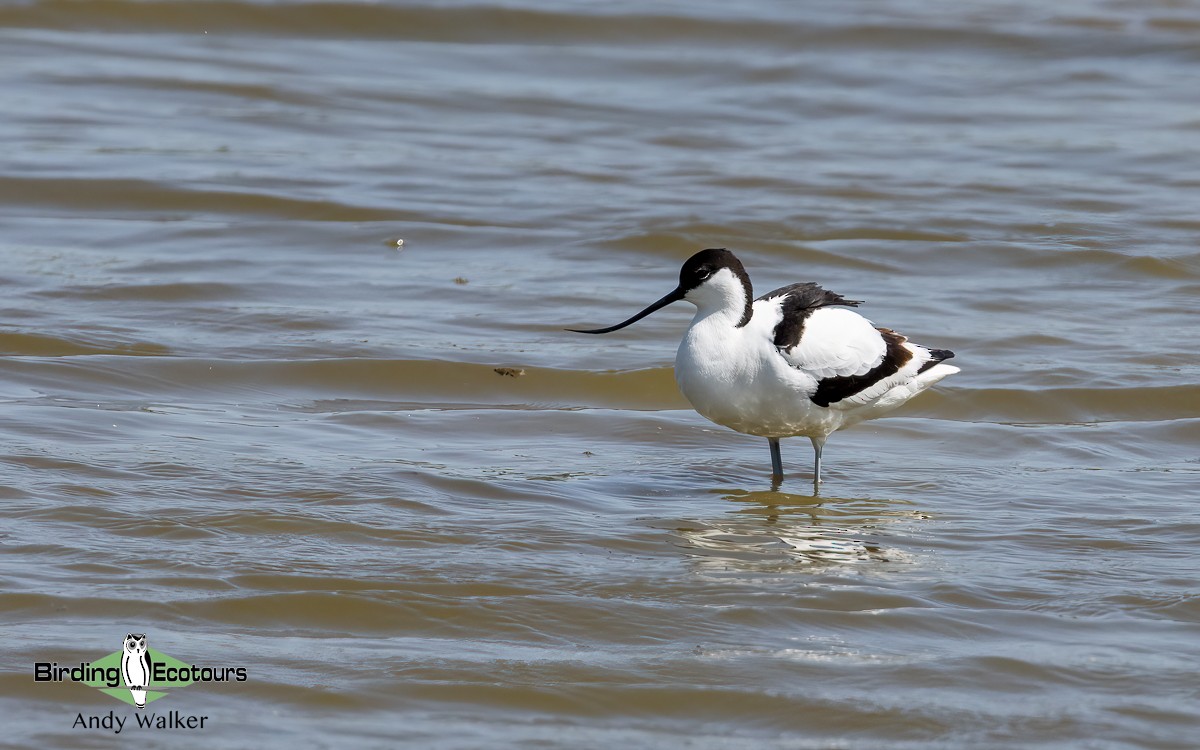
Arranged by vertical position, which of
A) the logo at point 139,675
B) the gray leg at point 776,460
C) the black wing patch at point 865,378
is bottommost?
the logo at point 139,675

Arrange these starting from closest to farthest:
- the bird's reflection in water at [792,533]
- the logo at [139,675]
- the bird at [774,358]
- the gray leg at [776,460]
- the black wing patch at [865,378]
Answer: the logo at [139,675], the bird's reflection in water at [792,533], the bird at [774,358], the black wing patch at [865,378], the gray leg at [776,460]

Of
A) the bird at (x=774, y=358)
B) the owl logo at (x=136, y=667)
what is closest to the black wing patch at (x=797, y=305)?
the bird at (x=774, y=358)

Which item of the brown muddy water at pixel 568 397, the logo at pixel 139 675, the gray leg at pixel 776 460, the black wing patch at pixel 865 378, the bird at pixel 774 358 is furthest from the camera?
the gray leg at pixel 776 460

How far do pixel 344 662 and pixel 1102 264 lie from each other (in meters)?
7.58

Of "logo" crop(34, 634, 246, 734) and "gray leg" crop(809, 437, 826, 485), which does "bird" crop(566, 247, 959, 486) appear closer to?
"gray leg" crop(809, 437, 826, 485)

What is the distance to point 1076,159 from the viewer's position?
13.9 metres

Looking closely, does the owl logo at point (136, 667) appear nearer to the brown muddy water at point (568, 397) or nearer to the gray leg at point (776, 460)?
the brown muddy water at point (568, 397)

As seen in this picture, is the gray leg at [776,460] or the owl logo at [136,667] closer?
the owl logo at [136,667]

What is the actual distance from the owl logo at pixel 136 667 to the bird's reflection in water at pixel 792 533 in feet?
6.69

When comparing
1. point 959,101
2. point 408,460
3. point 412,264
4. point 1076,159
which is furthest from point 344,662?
point 959,101

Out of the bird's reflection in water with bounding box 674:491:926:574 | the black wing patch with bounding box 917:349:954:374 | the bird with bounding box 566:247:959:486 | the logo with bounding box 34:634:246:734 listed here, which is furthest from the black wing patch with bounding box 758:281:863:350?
the logo with bounding box 34:634:246:734

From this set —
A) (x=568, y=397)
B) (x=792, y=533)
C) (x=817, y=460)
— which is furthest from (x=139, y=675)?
(x=568, y=397)

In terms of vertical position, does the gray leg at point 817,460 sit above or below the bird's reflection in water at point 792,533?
above

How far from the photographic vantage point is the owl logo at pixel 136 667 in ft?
14.7
